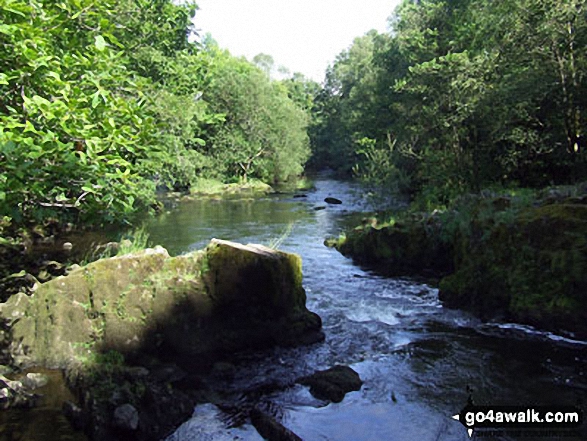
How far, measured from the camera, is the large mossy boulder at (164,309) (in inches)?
259

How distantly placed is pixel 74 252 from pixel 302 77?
96.6 meters

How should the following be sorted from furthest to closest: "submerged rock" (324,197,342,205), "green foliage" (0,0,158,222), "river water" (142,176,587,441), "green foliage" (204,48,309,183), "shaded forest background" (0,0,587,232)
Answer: "green foliage" (204,48,309,183), "submerged rock" (324,197,342,205), "river water" (142,176,587,441), "shaded forest background" (0,0,587,232), "green foliage" (0,0,158,222)

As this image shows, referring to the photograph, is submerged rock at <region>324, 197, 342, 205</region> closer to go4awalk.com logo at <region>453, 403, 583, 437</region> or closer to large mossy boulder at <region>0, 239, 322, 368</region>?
large mossy boulder at <region>0, 239, 322, 368</region>

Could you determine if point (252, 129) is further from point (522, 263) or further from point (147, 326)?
point (147, 326)

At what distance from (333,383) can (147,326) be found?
2.81 m

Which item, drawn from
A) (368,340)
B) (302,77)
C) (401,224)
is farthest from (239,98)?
(302,77)

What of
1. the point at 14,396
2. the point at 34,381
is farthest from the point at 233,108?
the point at 14,396

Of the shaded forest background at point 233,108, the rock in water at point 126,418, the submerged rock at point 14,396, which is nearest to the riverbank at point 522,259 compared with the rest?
the shaded forest background at point 233,108

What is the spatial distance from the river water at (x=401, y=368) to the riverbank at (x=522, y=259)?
0.38 m

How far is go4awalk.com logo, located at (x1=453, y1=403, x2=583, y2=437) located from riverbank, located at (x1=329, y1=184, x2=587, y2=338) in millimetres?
2620

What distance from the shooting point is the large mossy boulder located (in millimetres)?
6566

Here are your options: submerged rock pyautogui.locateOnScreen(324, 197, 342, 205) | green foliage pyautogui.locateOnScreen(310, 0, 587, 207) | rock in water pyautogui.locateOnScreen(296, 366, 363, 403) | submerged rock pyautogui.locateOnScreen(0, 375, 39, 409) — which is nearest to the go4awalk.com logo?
rock in water pyautogui.locateOnScreen(296, 366, 363, 403)

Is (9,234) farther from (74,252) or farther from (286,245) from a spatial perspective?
(286,245)

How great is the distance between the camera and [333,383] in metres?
6.51
